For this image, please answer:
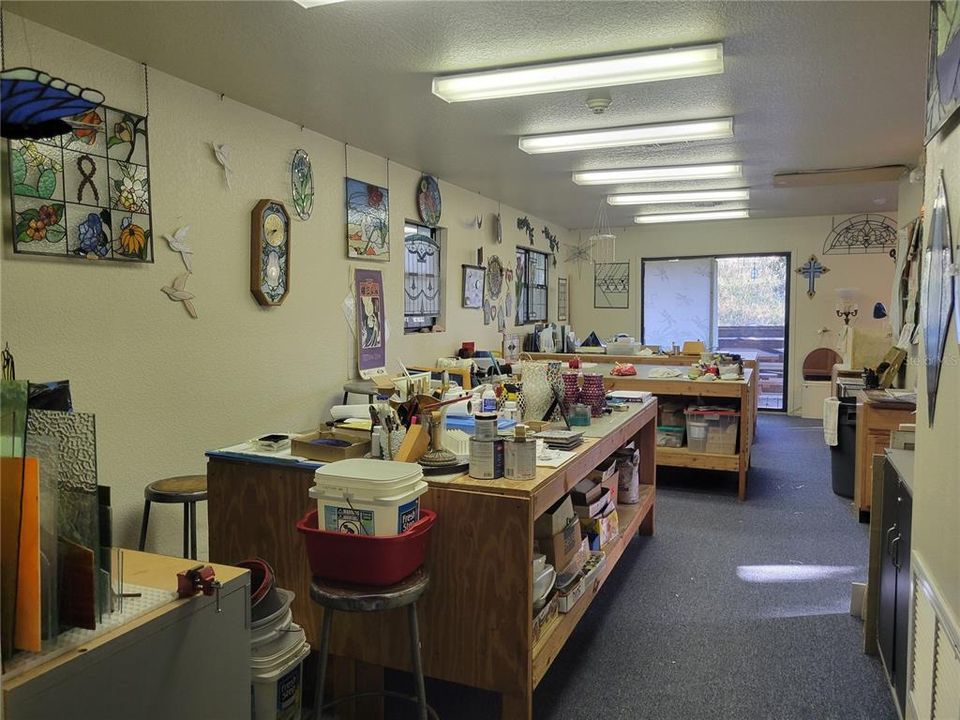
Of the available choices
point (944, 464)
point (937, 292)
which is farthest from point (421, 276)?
point (944, 464)

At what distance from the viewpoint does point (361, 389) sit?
4.50 meters

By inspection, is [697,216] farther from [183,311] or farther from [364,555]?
[364,555]

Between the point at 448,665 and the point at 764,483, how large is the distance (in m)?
4.10

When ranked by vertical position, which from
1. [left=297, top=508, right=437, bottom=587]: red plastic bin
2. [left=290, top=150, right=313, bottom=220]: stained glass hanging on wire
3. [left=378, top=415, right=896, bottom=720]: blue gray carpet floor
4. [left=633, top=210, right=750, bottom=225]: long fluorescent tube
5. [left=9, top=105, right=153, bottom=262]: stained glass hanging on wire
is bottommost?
[left=378, top=415, right=896, bottom=720]: blue gray carpet floor

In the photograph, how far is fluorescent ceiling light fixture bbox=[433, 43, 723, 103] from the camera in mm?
2896

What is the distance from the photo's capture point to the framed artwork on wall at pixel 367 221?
15.3 ft

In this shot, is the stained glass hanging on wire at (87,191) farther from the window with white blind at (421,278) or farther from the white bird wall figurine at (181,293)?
the window with white blind at (421,278)

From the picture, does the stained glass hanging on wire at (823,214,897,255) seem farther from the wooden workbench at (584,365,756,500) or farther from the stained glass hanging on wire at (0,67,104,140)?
the stained glass hanging on wire at (0,67,104,140)

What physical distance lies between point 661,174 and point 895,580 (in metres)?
3.64

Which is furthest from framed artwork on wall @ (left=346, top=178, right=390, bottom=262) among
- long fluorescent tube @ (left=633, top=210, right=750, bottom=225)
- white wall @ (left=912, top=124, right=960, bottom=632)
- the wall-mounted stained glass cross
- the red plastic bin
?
the wall-mounted stained glass cross

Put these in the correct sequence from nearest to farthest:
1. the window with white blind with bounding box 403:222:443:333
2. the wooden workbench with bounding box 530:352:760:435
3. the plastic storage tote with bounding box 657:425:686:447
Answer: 1. the plastic storage tote with bounding box 657:425:686:447
2. the window with white blind with bounding box 403:222:443:333
3. the wooden workbench with bounding box 530:352:760:435

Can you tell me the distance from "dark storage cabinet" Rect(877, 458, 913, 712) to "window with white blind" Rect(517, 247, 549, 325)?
5.47 m

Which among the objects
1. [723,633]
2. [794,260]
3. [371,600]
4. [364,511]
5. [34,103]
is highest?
[794,260]

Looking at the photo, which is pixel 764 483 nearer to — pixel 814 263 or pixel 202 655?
pixel 814 263
